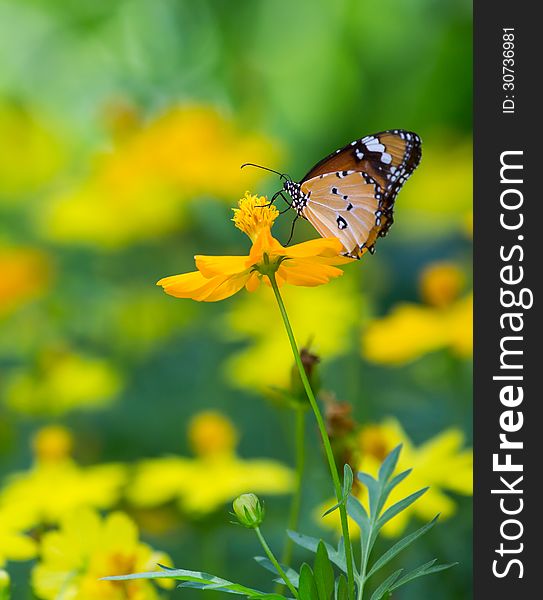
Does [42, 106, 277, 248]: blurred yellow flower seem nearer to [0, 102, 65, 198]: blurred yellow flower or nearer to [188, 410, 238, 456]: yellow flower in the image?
[0, 102, 65, 198]: blurred yellow flower

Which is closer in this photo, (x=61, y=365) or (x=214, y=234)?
(x=61, y=365)

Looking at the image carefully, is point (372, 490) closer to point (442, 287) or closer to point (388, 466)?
point (388, 466)

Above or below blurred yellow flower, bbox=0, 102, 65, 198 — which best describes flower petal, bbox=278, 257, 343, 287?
below

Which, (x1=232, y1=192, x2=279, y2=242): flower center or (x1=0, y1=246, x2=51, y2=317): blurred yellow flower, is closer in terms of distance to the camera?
(x1=232, y1=192, x2=279, y2=242): flower center

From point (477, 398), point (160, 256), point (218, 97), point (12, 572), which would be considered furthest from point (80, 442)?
point (218, 97)

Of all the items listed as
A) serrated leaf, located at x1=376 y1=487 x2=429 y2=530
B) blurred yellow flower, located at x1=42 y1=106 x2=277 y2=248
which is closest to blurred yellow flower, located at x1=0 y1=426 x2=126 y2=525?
serrated leaf, located at x1=376 y1=487 x2=429 y2=530

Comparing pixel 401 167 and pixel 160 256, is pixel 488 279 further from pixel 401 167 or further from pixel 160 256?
pixel 160 256
